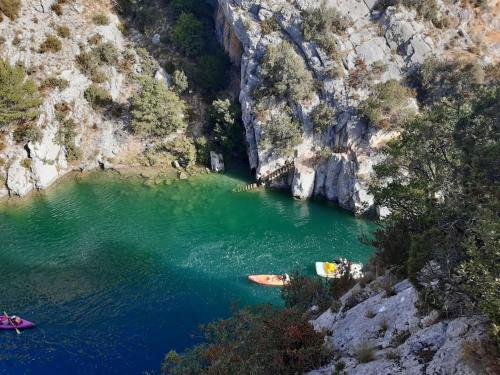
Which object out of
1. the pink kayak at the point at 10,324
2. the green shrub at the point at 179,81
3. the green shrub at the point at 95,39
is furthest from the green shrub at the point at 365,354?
the green shrub at the point at 95,39

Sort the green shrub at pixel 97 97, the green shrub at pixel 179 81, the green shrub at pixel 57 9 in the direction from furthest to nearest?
the green shrub at pixel 57 9 < the green shrub at pixel 179 81 < the green shrub at pixel 97 97

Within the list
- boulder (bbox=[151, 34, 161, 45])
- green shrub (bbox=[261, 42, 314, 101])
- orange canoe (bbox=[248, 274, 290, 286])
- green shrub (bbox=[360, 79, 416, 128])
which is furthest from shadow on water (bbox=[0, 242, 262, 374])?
boulder (bbox=[151, 34, 161, 45])

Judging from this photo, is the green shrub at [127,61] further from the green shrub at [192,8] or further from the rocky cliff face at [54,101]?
the green shrub at [192,8]

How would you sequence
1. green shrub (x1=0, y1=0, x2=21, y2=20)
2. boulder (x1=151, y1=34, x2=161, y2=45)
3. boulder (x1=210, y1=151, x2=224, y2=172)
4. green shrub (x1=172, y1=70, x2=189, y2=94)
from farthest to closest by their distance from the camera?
1. boulder (x1=151, y1=34, x2=161, y2=45)
2. green shrub (x1=172, y1=70, x2=189, y2=94)
3. green shrub (x1=0, y1=0, x2=21, y2=20)
4. boulder (x1=210, y1=151, x2=224, y2=172)

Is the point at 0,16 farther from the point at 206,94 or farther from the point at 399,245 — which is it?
the point at 399,245

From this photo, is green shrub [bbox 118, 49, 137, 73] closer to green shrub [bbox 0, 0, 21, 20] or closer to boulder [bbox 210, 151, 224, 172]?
green shrub [bbox 0, 0, 21, 20]

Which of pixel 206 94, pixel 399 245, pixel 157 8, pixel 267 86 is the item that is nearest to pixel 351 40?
pixel 267 86
